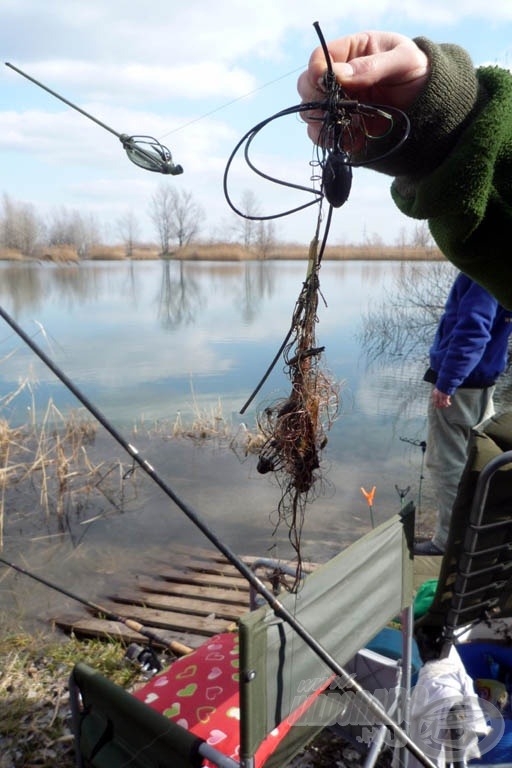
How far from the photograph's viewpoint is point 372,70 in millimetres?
958

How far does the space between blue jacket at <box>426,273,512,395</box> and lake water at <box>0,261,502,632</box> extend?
0.71 metres

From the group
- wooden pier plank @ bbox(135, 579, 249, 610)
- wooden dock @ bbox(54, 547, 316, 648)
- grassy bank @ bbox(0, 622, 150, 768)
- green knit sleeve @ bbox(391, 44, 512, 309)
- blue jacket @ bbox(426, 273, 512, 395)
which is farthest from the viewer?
wooden pier plank @ bbox(135, 579, 249, 610)

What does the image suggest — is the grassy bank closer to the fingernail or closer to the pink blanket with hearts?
the pink blanket with hearts

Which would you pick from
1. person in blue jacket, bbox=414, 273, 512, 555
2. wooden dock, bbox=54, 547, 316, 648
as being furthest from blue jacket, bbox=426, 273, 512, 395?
wooden dock, bbox=54, 547, 316, 648

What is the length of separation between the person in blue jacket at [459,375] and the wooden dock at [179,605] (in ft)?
3.27

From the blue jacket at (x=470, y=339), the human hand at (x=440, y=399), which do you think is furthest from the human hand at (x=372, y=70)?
the human hand at (x=440, y=399)

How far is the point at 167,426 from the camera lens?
828 centimetres

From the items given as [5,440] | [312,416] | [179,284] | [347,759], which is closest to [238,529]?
[5,440]

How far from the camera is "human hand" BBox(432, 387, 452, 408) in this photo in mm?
3088

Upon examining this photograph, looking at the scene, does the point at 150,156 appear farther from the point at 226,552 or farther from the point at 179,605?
the point at 179,605

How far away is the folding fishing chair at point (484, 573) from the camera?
1.66 metres

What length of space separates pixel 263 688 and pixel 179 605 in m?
2.36

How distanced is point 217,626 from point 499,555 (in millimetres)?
1778

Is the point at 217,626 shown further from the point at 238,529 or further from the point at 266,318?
the point at 266,318
